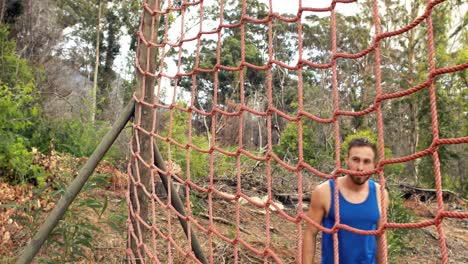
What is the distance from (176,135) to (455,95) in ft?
23.0

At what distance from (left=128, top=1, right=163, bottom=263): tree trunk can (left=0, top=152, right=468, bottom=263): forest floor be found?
12 centimetres

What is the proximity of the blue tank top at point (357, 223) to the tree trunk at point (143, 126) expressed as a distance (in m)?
0.75

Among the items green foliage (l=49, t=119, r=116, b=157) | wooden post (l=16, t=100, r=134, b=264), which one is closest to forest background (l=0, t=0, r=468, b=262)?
green foliage (l=49, t=119, r=116, b=157)

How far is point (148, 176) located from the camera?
1.88 m

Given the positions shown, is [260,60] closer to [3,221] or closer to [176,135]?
[176,135]

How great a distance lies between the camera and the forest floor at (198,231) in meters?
2.40

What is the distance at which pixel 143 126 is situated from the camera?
1.86m

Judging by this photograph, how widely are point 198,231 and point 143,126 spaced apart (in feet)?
5.56

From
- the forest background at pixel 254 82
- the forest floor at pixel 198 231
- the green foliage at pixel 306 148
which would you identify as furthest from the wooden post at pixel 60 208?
the green foliage at pixel 306 148

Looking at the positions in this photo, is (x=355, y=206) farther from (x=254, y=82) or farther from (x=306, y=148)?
(x=254, y=82)

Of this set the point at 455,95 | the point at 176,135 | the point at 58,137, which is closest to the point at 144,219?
the point at 58,137

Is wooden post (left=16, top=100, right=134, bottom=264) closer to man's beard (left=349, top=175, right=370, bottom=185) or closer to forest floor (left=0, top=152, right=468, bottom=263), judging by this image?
forest floor (left=0, top=152, right=468, bottom=263)

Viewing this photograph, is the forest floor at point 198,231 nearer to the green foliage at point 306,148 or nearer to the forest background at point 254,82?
the forest background at point 254,82

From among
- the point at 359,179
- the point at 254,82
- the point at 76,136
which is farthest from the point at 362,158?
the point at 254,82
